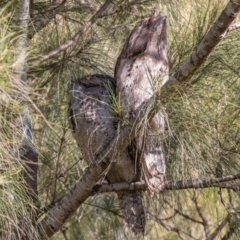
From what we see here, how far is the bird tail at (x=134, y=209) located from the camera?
7.73ft

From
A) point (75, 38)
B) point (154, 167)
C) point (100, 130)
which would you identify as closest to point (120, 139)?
point (154, 167)

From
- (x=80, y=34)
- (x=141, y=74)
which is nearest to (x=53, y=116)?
(x=80, y=34)

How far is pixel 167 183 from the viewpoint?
2186 millimetres

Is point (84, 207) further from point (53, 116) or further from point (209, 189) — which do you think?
point (209, 189)

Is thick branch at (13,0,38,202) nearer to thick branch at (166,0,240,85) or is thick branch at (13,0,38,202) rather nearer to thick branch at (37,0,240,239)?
thick branch at (37,0,240,239)

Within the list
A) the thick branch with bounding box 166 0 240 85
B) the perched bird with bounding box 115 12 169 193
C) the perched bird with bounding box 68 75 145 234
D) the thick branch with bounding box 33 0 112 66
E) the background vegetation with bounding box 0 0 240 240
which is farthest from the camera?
the thick branch with bounding box 33 0 112 66

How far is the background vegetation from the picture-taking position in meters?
1.94

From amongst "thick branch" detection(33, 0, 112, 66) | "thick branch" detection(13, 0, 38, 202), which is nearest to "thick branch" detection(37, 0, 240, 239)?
A: "thick branch" detection(33, 0, 112, 66)

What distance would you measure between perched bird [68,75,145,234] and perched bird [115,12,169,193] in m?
0.08

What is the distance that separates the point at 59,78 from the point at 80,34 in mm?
190

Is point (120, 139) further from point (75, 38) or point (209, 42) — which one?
point (75, 38)

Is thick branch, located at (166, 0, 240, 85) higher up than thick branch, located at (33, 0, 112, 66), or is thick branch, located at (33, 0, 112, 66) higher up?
thick branch, located at (33, 0, 112, 66)

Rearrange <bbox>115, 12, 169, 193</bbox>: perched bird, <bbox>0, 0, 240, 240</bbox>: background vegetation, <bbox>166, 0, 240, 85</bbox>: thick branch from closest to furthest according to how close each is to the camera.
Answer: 1. <bbox>166, 0, 240, 85</bbox>: thick branch
2. <bbox>0, 0, 240, 240</bbox>: background vegetation
3. <bbox>115, 12, 169, 193</bbox>: perched bird

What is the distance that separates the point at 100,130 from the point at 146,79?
236 mm
